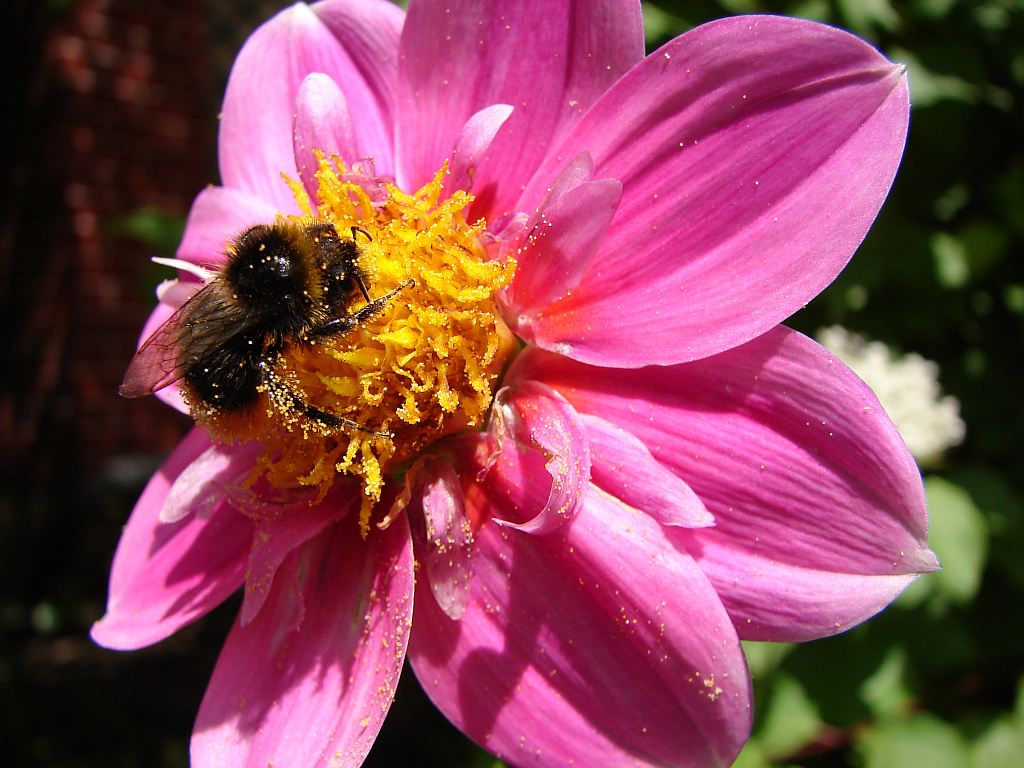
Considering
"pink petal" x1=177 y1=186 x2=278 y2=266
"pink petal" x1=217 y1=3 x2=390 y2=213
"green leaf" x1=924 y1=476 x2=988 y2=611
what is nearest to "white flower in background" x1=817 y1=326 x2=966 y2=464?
"green leaf" x1=924 y1=476 x2=988 y2=611

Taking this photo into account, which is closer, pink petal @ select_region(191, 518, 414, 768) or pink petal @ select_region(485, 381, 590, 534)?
pink petal @ select_region(485, 381, 590, 534)

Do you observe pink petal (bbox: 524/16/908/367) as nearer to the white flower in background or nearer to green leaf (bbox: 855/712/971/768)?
the white flower in background

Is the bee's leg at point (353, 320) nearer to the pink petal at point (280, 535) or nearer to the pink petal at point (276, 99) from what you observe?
the pink petal at point (280, 535)

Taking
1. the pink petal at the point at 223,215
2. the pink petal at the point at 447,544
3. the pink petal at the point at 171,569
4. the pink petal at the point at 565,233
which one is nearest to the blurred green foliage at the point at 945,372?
the pink petal at the point at 565,233

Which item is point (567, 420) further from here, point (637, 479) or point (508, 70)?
point (508, 70)

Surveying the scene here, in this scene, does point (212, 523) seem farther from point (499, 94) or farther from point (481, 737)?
point (499, 94)

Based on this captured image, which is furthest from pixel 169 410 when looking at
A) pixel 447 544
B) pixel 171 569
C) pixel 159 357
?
pixel 447 544

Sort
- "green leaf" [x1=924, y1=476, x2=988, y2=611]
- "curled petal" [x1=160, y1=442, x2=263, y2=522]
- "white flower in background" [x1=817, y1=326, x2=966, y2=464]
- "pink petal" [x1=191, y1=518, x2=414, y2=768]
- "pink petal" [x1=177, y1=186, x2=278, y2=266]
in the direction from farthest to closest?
"white flower in background" [x1=817, y1=326, x2=966, y2=464] → "green leaf" [x1=924, y1=476, x2=988, y2=611] → "pink petal" [x1=177, y1=186, x2=278, y2=266] → "curled petal" [x1=160, y1=442, x2=263, y2=522] → "pink petal" [x1=191, y1=518, x2=414, y2=768]
